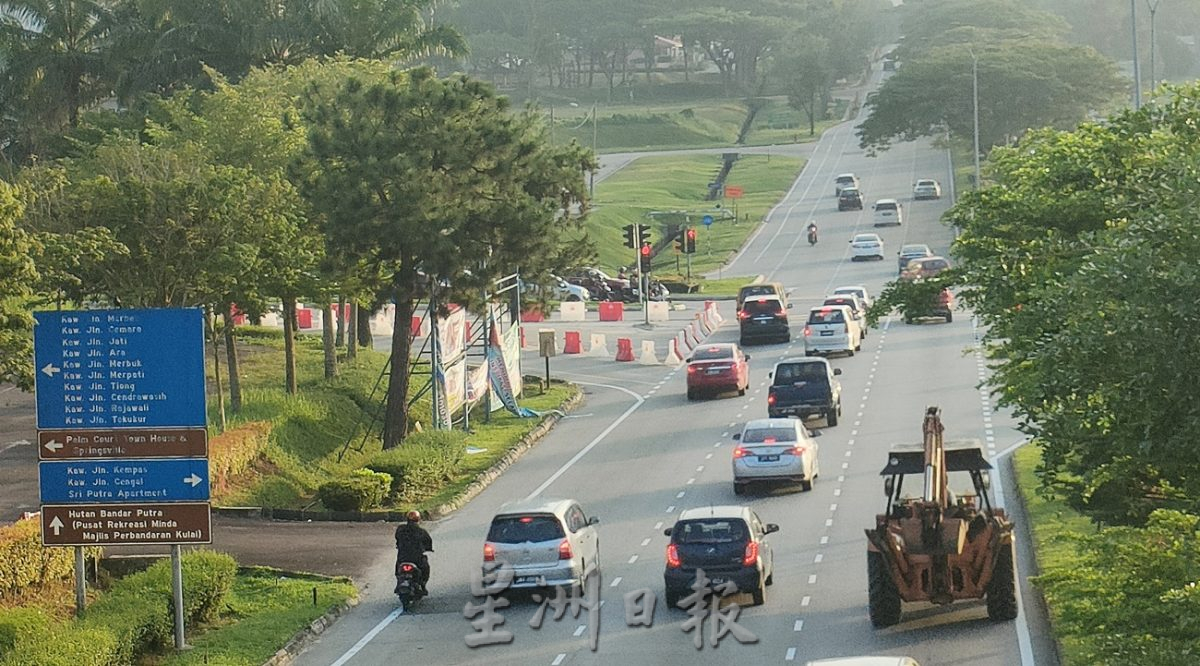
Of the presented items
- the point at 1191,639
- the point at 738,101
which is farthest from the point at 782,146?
the point at 1191,639

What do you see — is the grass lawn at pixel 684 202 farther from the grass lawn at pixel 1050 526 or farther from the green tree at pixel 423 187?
the grass lawn at pixel 1050 526

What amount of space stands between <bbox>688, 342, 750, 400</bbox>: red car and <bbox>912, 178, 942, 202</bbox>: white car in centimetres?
6341

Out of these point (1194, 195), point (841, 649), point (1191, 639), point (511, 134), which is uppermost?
point (511, 134)

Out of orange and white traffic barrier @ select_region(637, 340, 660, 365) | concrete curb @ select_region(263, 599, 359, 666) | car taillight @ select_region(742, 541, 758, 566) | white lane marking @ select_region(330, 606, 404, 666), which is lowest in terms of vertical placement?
Answer: white lane marking @ select_region(330, 606, 404, 666)

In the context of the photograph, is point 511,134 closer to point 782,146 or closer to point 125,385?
point 125,385

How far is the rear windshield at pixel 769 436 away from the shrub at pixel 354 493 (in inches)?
282

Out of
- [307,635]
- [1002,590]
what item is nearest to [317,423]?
[307,635]

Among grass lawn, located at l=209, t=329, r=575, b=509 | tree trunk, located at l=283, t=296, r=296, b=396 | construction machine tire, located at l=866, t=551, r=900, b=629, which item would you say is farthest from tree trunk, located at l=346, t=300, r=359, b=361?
construction machine tire, located at l=866, t=551, r=900, b=629

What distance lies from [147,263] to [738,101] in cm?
14725

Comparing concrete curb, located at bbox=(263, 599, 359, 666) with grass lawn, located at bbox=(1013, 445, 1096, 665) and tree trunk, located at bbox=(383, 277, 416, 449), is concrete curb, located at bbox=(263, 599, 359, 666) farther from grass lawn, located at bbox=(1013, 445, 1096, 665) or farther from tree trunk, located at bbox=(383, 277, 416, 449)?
tree trunk, located at bbox=(383, 277, 416, 449)

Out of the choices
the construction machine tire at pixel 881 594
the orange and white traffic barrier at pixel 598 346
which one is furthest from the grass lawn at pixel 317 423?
the construction machine tire at pixel 881 594

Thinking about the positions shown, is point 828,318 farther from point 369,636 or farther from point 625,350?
point 369,636

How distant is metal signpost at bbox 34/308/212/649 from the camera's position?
23719mm

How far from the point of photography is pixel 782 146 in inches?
5763
